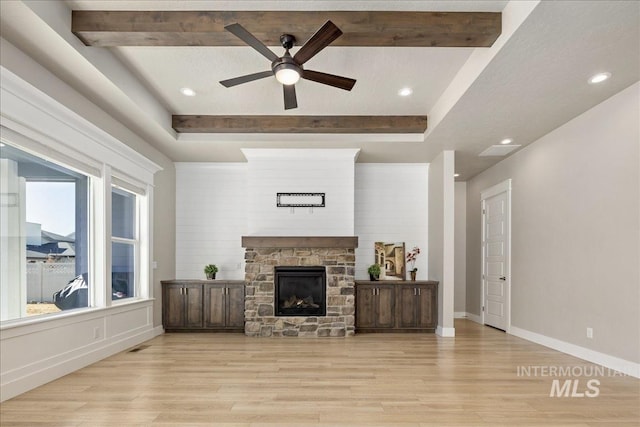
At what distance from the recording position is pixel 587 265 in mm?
4352

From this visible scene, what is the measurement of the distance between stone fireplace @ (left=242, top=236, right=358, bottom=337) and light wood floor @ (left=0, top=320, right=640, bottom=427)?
2.62 ft

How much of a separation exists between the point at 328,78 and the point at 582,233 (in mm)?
3582

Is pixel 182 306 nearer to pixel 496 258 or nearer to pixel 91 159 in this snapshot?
pixel 91 159

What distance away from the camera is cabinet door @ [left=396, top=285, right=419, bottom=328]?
19.4 feet

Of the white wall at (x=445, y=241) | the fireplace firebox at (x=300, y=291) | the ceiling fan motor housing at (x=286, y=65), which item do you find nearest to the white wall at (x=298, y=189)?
the fireplace firebox at (x=300, y=291)

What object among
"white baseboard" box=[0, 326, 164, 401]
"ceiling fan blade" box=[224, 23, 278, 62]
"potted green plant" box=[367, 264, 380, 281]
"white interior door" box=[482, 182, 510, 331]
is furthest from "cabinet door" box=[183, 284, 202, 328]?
"white interior door" box=[482, 182, 510, 331]

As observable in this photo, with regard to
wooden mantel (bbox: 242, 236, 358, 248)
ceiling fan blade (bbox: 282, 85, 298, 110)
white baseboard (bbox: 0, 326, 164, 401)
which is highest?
ceiling fan blade (bbox: 282, 85, 298, 110)

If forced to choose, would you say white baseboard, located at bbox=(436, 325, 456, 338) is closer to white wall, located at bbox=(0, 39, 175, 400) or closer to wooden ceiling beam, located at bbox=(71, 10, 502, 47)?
wooden ceiling beam, located at bbox=(71, 10, 502, 47)

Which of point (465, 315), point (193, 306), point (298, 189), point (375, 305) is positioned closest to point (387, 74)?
point (298, 189)

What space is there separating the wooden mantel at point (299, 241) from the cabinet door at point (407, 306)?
117cm

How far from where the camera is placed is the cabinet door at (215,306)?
5922 millimetres

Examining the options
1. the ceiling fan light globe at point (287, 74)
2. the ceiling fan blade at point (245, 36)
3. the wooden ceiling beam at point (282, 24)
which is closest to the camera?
the ceiling fan blade at point (245, 36)

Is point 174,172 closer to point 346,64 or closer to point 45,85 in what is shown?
point 45,85

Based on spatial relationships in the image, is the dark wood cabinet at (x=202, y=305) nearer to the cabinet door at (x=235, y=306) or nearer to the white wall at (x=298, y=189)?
the cabinet door at (x=235, y=306)
